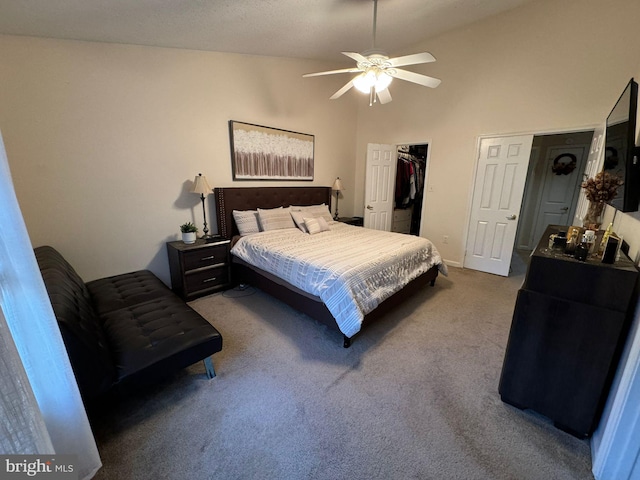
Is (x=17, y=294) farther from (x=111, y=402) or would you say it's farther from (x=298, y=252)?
(x=298, y=252)

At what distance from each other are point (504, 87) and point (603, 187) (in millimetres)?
2333

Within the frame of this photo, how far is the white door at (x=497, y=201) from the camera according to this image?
3604 mm

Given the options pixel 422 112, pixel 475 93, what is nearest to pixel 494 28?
pixel 475 93

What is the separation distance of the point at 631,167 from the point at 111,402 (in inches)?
134

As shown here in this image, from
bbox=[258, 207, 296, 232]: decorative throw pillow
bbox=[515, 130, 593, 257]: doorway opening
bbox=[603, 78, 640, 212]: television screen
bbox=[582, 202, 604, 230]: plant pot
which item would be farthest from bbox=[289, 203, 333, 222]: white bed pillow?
bbox=[515, 130, 593, 257]: doorway opening

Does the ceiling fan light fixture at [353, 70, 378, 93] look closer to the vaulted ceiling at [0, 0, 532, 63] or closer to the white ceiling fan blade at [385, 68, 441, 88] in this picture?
the white ceiling fan blade at [385, 68, 441, 88]

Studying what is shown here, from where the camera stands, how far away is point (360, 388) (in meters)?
1.83

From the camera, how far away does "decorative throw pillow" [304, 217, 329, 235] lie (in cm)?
359

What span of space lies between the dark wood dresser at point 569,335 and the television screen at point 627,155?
37 centimetres

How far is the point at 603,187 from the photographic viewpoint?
1920 millimetres

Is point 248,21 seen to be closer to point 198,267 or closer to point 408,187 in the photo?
point 198,267

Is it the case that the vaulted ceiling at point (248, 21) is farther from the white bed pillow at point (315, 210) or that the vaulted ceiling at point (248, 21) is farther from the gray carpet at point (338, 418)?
the gray carpet at point (338, 418)

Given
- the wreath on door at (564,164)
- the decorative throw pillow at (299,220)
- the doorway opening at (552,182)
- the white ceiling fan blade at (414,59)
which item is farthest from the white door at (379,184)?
the wreath on door at (564,164)

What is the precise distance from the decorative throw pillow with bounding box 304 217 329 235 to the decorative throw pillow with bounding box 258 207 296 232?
275 mm
